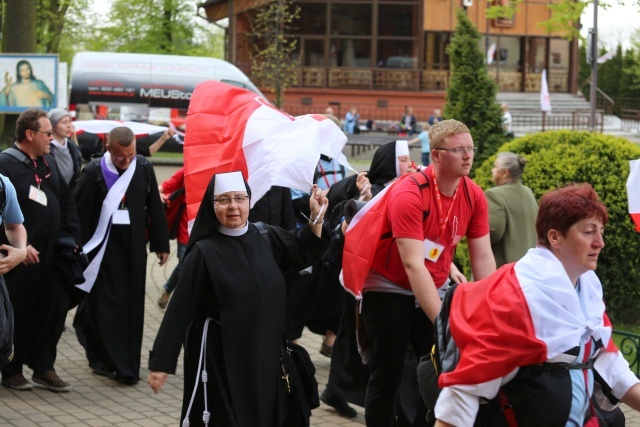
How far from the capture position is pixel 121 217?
8.54 metres

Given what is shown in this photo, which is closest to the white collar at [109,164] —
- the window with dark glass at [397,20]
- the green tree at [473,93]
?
the green tree at [473,93]

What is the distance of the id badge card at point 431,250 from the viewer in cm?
575

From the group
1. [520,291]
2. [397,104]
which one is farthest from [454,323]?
[397,104]

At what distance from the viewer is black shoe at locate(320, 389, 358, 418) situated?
7.43m

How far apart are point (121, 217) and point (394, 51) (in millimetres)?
41183

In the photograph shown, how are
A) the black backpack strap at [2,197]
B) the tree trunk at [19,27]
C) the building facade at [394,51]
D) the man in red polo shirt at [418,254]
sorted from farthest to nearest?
the building facade at [394,51] < the tree trunk at [19,27] < the black backpack strap at [2,197] < the man in red polo shirt at [418,254]

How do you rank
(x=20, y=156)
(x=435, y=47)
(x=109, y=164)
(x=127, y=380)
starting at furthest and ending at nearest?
(x=435, y=47) → (x=109, y=164) → (x=127, y=380) → (x=20, y=156)

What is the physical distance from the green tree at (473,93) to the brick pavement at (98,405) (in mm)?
6660

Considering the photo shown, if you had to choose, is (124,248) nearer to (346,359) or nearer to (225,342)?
(346,359)

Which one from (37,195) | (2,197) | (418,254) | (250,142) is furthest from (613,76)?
(418,254)

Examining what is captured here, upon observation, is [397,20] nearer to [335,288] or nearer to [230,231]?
[335,288]

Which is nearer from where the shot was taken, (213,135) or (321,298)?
(213,135)

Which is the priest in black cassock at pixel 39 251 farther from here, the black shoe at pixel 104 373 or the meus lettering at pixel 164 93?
the meus lettering at pixel 164 93

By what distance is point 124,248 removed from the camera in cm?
859
